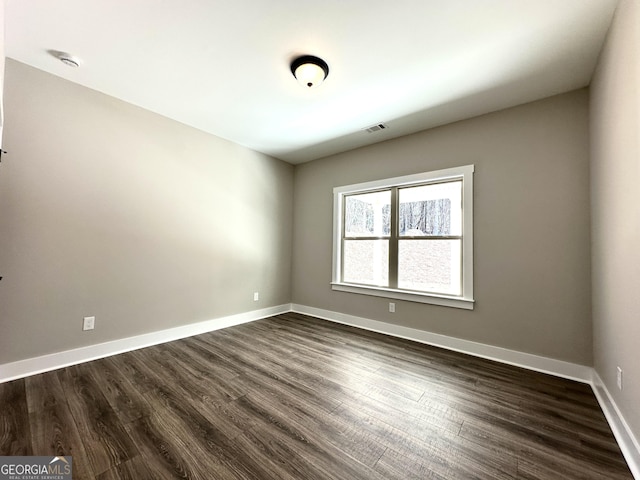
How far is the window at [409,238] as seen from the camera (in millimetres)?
3088

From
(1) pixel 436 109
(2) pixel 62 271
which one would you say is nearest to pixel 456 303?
(1) pixel 436 109

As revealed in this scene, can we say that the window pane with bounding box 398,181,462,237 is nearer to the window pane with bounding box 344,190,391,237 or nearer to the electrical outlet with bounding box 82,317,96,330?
the window pane with bounding box 344,190,391,237

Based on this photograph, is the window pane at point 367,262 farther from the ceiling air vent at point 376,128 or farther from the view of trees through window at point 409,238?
the ceiling air vent at point 376,128

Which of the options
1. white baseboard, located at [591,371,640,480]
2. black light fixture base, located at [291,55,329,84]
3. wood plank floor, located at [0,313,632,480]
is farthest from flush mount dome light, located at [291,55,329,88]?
white baseboard, located at [591,371,640,480]

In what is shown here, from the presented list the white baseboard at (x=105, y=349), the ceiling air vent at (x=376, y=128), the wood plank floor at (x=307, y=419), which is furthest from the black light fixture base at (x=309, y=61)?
the white baseboard at (x=105, y=349)

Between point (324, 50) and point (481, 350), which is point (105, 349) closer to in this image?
point (324, 50)

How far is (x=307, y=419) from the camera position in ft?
5.73

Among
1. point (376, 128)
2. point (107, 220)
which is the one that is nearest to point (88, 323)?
point (107, 220)

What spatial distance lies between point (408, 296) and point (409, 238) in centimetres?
80

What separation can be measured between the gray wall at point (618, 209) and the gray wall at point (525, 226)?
17 centimetres

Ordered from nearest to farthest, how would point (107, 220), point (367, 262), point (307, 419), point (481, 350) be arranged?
point (307, 419), point (107, 220), point (481, 350), point (367, 262)

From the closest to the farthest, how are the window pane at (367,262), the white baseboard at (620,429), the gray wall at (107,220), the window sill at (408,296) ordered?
the white baseboard at (620,429) < the gray wall at (107,220) < the window sill at (408,296) < the window pane at (367,262)

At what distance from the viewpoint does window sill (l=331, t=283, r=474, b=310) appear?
9.76 feet

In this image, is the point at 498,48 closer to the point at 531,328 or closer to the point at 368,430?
the point at 531,328
